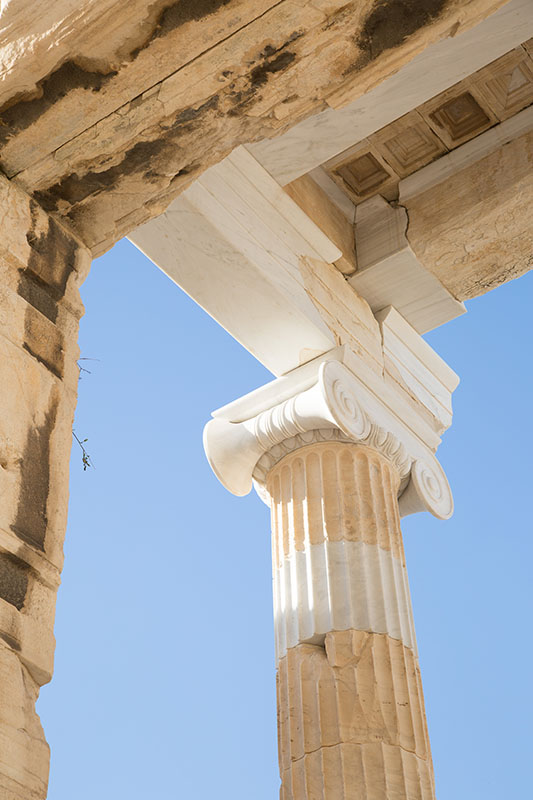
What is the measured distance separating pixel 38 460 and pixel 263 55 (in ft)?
5.62

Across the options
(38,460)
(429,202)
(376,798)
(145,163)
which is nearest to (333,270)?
(429,202)

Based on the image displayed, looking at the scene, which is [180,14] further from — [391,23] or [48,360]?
[48,360]

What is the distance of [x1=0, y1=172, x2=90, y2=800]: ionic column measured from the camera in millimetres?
3266

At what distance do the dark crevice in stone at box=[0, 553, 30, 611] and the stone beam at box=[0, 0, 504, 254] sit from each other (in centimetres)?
159

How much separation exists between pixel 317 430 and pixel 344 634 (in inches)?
70.3

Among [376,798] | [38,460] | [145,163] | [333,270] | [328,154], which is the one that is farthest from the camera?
[333,270]

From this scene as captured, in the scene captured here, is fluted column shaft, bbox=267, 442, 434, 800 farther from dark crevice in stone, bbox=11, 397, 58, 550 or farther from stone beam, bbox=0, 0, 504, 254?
stone beam, bbox=0, 0, 504, 254

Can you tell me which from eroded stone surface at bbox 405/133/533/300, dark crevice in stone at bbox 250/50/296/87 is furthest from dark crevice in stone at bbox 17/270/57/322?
eroded stone surface at bbox 405/133/533/300

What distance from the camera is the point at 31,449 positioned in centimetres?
379

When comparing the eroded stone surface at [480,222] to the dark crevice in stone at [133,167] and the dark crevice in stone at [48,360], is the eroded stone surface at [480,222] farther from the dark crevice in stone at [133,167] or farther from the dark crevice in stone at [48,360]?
the dark crevice in stone at [48,360]

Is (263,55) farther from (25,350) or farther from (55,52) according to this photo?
(25,350)

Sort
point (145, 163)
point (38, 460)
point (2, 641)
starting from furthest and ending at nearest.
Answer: point (145, 163) < point (38, 460) < point (2, 641)

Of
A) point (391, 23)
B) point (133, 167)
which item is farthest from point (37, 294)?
point (391, 23)

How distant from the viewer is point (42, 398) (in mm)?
3955
